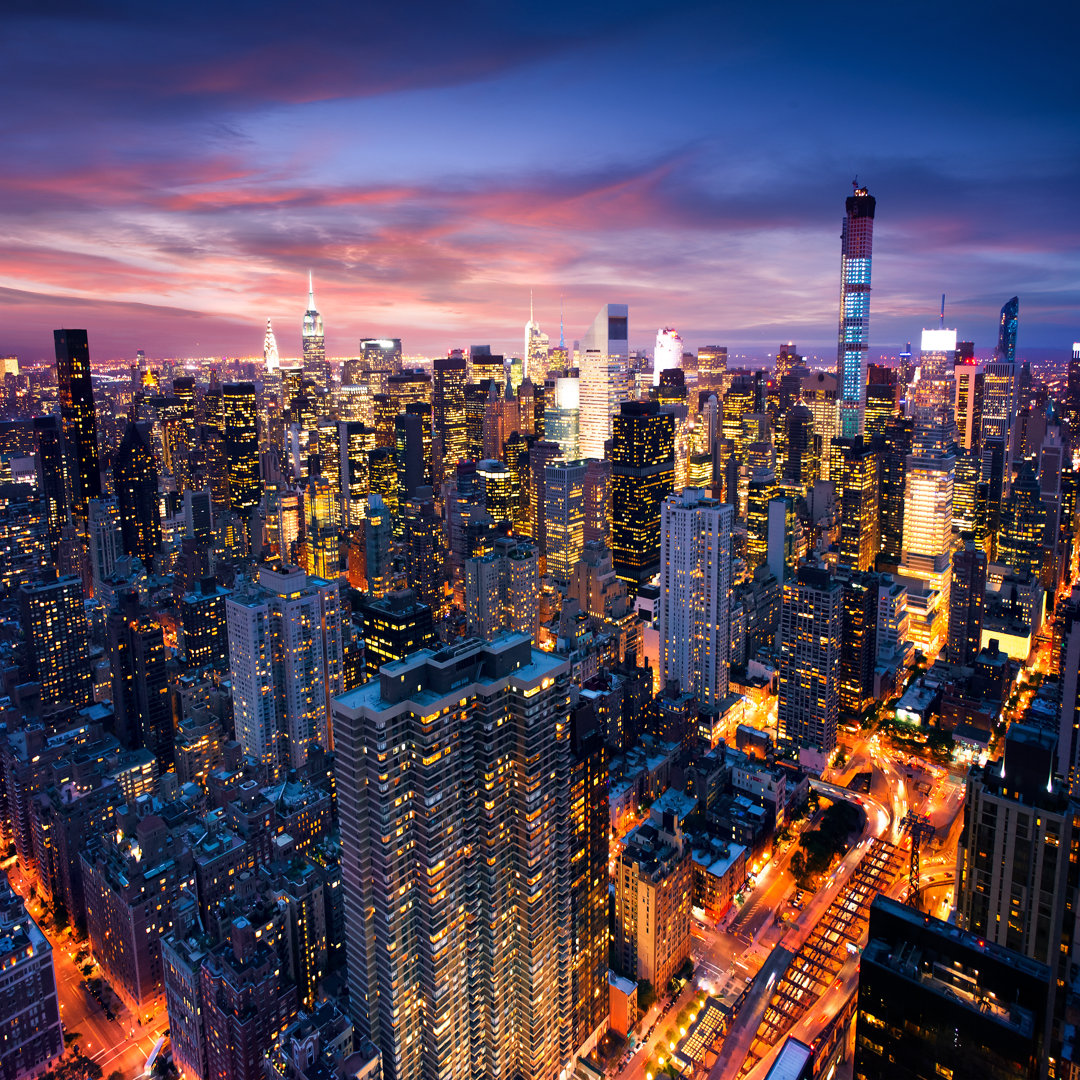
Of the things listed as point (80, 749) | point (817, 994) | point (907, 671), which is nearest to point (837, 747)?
point (907, 671)

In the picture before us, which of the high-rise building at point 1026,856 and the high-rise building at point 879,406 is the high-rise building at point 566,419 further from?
the high-rise building at point 1026,856

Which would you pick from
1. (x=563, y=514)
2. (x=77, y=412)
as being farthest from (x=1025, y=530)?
(x=77, y=412)

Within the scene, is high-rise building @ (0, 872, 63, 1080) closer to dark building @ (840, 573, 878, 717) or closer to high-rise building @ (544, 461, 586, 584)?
dark building @ (840, 573, 878, 717)

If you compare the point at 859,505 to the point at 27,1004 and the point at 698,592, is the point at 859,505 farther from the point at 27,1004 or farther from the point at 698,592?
the point at 27,1004

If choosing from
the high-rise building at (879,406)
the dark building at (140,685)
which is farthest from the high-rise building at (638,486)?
the dark building at (140,685)

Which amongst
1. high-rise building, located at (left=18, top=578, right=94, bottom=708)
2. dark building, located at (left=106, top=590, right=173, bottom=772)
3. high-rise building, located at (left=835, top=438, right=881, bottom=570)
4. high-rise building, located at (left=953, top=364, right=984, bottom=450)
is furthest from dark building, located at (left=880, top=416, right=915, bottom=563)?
high-rise building, located at (left=18, top=578, right=94, bottom=708)
